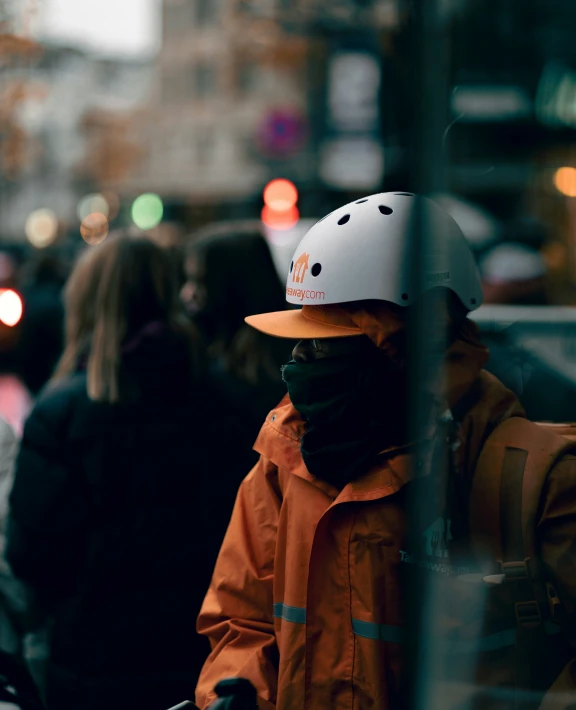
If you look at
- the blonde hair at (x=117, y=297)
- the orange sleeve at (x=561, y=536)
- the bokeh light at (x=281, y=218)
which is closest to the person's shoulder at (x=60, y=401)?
the blonde hair at (x=117, y=297)

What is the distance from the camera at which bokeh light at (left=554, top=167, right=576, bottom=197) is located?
87.0 inches

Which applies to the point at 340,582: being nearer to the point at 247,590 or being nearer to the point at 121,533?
the point at 247,590

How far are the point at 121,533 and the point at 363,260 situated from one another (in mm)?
1190

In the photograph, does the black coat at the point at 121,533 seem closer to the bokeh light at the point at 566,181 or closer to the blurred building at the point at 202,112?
the bokeh light at the point at 566,181

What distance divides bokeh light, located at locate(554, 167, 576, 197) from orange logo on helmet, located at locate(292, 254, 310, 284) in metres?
0.60

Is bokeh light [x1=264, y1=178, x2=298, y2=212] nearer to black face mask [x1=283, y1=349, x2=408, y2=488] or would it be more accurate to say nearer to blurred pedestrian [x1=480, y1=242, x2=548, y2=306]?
blurred pedestrian [x1=480, y1=242, x2=548, y2=306]

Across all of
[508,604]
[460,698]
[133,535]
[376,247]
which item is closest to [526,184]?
[376,247]

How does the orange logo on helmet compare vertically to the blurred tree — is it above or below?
below

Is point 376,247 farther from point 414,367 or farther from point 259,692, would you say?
point 259,692

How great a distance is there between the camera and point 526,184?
2156 millimetres

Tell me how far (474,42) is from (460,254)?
0.42 metres

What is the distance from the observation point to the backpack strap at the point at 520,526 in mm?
1773

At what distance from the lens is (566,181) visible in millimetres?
2279

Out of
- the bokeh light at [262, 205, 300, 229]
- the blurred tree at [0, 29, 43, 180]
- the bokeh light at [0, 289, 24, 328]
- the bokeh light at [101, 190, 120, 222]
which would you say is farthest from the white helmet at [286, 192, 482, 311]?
the bokeh light at [101, 190, 120, 222]
